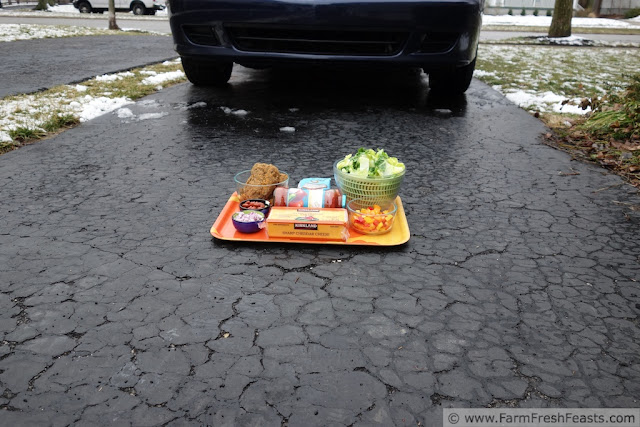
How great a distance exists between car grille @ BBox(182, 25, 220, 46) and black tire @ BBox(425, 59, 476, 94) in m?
2.06

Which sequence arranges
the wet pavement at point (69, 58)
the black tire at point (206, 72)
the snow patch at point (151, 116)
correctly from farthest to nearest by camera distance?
the wet pavement at point (69, 58), the black tire at point (206, 72), the snow patch at point (151, 116)

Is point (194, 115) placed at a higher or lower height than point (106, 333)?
higher

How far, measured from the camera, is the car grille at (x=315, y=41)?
13.4ft

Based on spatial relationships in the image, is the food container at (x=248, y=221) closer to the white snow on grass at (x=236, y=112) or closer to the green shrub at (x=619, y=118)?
the white snow on grass at (x=236, y=112)

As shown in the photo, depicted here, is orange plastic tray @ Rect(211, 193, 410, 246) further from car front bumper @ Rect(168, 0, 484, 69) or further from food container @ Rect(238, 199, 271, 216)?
car front bumper @ Rect(168, 0, 484, 69)

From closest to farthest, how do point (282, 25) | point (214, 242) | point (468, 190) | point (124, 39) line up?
point (214, 242), point (468, 190), point (282, 25), point (124, 39)

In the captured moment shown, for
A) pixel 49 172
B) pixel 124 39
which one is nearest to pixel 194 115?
pixel 49 172

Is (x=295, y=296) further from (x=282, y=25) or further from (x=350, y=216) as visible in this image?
(x=282, y=25)

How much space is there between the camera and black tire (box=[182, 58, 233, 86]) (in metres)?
5.16

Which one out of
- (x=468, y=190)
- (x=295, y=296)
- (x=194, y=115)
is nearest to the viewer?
(x=295, y=296)

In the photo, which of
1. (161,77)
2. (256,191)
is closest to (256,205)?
(256,191)

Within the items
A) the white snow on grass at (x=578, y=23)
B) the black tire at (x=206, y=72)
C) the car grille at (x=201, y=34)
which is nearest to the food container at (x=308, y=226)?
the car grille at (x=201, y=34)

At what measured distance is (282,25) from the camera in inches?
158

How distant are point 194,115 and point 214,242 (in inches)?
90.3
